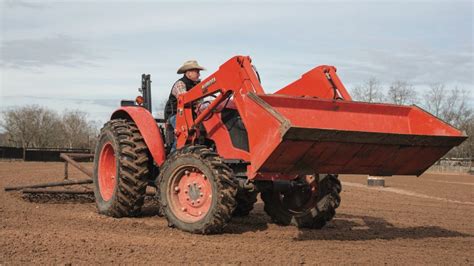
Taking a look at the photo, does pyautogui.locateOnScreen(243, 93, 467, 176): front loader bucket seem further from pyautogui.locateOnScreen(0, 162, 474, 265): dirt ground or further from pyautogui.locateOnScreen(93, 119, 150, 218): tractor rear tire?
pyautogui.locateOnScreen(93, 119, 150, 218): tractor rear tire

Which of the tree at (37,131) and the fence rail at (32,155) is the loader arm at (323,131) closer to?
the fence rail at (32,155)

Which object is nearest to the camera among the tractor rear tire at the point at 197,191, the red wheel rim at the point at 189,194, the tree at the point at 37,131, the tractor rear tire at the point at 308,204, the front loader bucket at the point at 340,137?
the front loader bucket at the point at 340,137

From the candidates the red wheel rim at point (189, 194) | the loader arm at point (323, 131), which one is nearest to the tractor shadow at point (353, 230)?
the red wheel rim at point (189, 194)

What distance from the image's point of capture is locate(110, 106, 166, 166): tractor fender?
728cm

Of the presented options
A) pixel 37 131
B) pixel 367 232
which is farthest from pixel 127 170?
pixel 37 131

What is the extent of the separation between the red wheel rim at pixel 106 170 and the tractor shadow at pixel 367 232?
9.92 ft

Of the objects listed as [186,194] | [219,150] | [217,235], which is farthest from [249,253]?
[219,150]

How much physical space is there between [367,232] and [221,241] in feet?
7.60

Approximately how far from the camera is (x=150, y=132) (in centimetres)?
744

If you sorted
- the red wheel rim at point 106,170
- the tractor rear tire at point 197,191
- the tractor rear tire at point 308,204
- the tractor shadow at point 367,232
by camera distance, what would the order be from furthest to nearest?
the red wheel rim at point 106,170 → the tractor rear tire at point 308,204 → the tractor shadow at point 367,232 → the tractor rear tire at point 197,191

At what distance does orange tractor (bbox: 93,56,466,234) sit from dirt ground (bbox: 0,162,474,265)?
0.34 m

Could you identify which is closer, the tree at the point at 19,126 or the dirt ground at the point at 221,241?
the dirt ground at the point at 221,241

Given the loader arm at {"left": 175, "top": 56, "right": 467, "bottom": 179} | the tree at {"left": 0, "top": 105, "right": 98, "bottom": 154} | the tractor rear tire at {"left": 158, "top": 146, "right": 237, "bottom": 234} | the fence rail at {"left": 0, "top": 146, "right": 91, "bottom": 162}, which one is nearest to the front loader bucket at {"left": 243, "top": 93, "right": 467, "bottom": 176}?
the loader arm at {"left": 175, "top": 56, "right": 467, "bottom": 179}

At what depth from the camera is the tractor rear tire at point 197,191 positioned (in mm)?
5949
